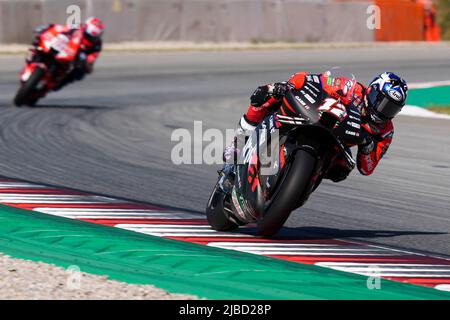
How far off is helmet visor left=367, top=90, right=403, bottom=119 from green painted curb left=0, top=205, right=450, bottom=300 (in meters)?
1.23

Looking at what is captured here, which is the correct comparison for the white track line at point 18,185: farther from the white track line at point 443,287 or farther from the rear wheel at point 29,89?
the rear wheel at point 29,89

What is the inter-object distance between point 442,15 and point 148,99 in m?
28.7

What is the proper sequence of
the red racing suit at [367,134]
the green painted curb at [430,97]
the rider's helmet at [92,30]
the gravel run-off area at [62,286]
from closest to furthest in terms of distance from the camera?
the gravel run-off area at [62,286]
the red racing suit at [367,134]
the rider's helmet at [92,30]
the green painted curb at [430,97]

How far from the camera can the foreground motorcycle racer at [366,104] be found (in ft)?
25.7

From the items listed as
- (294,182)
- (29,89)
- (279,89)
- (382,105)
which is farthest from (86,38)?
(294,182)

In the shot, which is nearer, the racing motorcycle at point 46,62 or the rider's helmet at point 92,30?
the racing motorcycle at point 46,62

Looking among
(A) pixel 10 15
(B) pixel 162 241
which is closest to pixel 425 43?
(A) pixel 10 15

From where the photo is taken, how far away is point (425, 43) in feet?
142

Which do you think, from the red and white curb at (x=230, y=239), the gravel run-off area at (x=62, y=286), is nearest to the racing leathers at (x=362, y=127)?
the red and white curb at (x=230, y=239)

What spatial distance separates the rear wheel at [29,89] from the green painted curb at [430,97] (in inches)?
284

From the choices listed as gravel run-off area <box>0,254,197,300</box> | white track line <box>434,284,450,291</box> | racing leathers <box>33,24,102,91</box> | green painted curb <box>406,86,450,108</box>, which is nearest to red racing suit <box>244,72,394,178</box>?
white track line <box>434,284,450,291</box>

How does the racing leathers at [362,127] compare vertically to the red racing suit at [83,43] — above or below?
below
